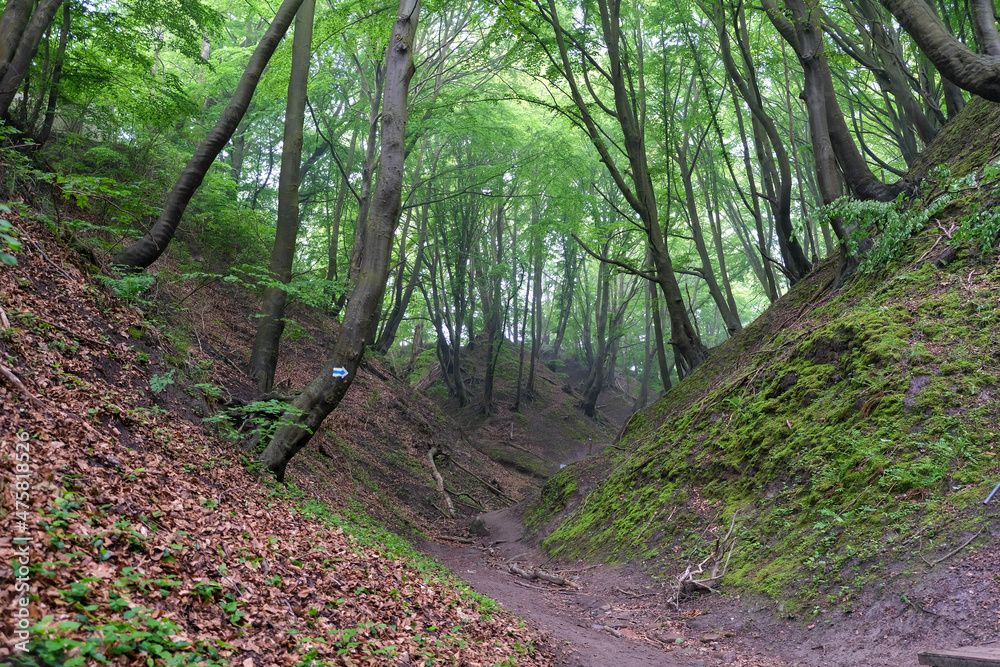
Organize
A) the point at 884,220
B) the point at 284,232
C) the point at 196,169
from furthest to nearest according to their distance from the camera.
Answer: the point at 284,232, the point at 884,220, the point at 196,169

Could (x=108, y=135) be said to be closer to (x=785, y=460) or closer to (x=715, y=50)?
(x=785, y=460)

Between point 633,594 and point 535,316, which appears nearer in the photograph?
point 633,594

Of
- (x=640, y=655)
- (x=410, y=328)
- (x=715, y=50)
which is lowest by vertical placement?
(x=640, y=655)

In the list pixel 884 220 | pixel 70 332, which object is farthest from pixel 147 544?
→ pixel 884 220

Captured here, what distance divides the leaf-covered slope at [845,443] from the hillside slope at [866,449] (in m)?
0.02

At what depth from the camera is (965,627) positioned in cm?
396

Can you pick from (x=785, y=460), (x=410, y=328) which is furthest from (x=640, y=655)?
(x=410, y=328)

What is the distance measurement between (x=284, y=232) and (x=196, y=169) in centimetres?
178

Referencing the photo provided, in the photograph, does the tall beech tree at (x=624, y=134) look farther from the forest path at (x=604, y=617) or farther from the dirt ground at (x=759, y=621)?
the dirt ground at (x=759, y=621)

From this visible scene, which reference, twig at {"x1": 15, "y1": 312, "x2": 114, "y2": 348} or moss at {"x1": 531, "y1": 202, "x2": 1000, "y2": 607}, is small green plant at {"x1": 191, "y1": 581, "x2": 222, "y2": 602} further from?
moss at {"x1": 531, "y1": 202, "x2": 1000, "y2": 607}

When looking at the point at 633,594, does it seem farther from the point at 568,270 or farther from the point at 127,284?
the point at 568,270

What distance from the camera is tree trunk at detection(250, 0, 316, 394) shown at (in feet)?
28.7

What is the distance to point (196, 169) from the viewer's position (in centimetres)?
723

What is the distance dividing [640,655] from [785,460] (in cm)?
281
